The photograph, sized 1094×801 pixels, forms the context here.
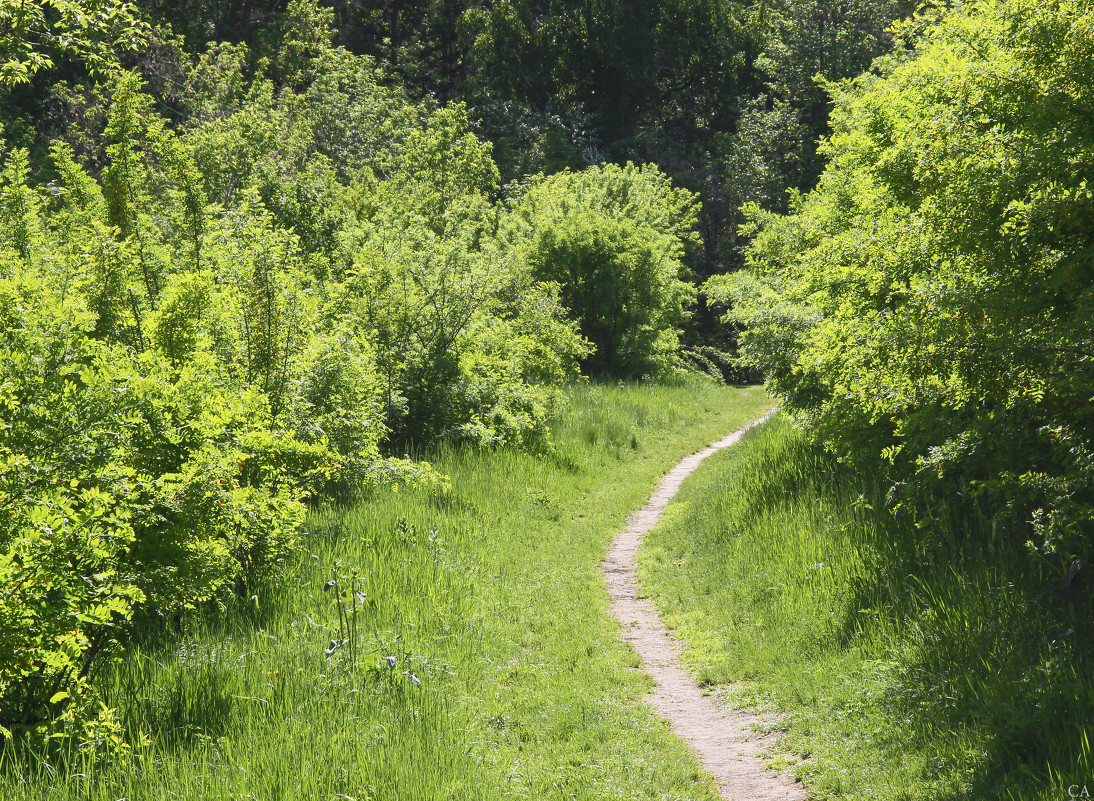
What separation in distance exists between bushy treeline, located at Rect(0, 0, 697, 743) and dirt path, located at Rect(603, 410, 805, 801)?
9.40ft

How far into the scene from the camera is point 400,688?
574cm

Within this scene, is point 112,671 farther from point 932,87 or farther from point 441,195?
point 441,195

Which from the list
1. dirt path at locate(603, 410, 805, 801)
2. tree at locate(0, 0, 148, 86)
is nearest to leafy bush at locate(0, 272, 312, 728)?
tree at locate(0, 0, 148, 86)

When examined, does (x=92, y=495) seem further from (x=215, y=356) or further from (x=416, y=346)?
(x=416, y=346)

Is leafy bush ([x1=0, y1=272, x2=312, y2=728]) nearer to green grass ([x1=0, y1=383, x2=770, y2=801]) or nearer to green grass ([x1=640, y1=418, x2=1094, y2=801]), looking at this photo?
green grass ([x1=0, y1=383, x2=770, y2=801])

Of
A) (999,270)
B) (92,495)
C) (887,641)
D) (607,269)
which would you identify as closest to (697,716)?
(887,641)

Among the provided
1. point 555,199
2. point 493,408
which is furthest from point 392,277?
point 555,199

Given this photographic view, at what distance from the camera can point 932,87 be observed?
615 centimetres

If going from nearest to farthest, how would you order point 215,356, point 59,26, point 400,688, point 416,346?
point 400,688, point 215,356, point 59,26, point 416,346

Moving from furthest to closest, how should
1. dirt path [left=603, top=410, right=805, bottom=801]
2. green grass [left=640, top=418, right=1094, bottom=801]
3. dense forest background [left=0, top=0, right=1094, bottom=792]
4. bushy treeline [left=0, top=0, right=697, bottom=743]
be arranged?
1. dirt path [left=603, top=410, right=805, bottom=801]
2. dense forest background [left=0, top=0, right=1094, bottom=792]
3. green grass [left=640, top=418, right=1094, bottom=801]
4. bushy treeline [left=0, top=0, right=697, bottom=743]

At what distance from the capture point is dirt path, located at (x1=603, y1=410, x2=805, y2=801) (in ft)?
17.3

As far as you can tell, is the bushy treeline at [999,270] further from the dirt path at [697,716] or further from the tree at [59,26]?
the tree at [59,26]

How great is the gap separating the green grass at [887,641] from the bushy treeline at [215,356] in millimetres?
3702

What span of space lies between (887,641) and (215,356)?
561 centimetres
